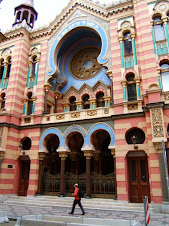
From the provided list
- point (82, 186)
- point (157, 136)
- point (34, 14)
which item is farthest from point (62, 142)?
point (34, 14)

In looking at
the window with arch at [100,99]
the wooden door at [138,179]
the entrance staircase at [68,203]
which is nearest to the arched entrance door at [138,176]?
the wooden door at [138,179]

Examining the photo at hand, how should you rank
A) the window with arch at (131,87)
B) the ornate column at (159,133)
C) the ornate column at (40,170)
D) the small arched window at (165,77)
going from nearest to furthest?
the ornate column at (159,133), the small arched window at (165,77), the window with arch at (131,87), the ornate column at (40,170)

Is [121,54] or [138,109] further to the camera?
[121,54]

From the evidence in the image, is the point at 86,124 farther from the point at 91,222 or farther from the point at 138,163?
the point at 91,222

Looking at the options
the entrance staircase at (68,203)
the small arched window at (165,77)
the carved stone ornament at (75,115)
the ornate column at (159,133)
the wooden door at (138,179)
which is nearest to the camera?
the ornate column at (159,133)

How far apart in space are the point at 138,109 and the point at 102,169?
6.64m

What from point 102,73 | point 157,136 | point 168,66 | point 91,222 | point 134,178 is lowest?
point 91,222

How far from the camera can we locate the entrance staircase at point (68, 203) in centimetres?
1318

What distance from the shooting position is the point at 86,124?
55.2ft

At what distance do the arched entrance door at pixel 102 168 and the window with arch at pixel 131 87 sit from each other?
3.71 metres

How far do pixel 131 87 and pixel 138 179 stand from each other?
7.13 m

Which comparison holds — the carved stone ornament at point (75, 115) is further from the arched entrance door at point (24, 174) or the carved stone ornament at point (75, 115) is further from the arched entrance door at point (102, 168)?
the arched entrance door at point (24, 174)

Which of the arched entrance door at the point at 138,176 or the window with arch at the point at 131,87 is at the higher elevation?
the window with arch at the point at 131,87

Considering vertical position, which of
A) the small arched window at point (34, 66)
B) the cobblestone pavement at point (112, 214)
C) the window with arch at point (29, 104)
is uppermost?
the small arched window at point (34, 66)
